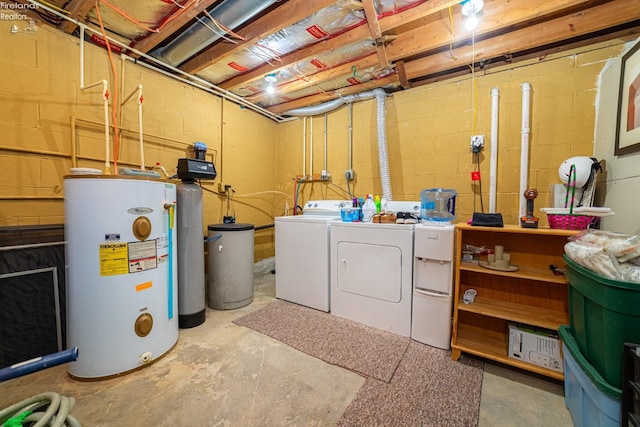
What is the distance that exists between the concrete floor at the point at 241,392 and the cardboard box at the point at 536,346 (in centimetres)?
12

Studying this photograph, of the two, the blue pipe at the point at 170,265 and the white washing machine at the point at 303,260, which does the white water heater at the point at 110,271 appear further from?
the white washing machine at the point at 303,260

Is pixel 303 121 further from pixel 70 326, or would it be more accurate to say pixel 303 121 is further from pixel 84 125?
pixel 70 326

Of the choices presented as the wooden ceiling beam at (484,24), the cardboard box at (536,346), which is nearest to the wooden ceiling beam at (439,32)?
the wooden ceiling beam at (484,24)

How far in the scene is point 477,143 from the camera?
232cm

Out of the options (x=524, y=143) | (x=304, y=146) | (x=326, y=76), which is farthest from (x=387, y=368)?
(x=304, y=146)

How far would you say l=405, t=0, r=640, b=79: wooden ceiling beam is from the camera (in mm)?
1656

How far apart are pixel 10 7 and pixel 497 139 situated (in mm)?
3956

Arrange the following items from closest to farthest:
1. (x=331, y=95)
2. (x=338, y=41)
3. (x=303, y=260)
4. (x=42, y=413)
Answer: (x=42, y=413) < (x=338, y=41) < (x=303, y=260) < (x=331, y=95)

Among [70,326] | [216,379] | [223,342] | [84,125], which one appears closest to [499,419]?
[216,379]

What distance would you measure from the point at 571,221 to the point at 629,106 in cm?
84

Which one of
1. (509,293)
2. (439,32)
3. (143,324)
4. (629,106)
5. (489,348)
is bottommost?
(489,348)

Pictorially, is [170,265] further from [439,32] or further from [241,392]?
[439,32]

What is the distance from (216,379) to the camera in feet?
4.94

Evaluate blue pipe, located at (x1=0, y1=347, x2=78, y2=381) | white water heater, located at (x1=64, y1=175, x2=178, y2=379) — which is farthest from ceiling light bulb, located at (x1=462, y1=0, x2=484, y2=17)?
blue pipe, located at (x1=0, y1=347, x2=78, y2=381)
